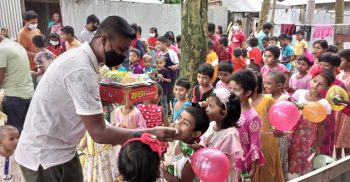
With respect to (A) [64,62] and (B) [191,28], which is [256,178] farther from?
(B) [191,28]

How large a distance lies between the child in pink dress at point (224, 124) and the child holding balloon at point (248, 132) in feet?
0.94

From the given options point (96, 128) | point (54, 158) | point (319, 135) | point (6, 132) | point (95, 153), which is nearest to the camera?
point (96, 128)

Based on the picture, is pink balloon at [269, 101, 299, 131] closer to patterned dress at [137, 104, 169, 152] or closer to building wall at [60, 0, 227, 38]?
patterned dress at [137, 104, 169, 152]

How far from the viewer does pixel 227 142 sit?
100 inches

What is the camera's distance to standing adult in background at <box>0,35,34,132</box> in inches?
154

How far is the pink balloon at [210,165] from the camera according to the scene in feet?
7.25

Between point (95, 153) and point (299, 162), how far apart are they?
2.32 metres

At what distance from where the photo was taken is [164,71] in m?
6.56

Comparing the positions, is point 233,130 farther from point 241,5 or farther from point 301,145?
point 241,5

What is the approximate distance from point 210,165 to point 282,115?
1.24 meters

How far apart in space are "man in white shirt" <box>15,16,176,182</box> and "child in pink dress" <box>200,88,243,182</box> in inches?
21.8

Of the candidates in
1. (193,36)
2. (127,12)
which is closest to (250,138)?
(193,36)

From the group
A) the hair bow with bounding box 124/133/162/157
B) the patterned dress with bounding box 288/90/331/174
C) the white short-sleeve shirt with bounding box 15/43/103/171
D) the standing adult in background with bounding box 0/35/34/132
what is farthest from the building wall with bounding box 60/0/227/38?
the hair bow with bounding box 124/133/162/157

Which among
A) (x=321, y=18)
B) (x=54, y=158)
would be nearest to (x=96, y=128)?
(x=54, y=158)
